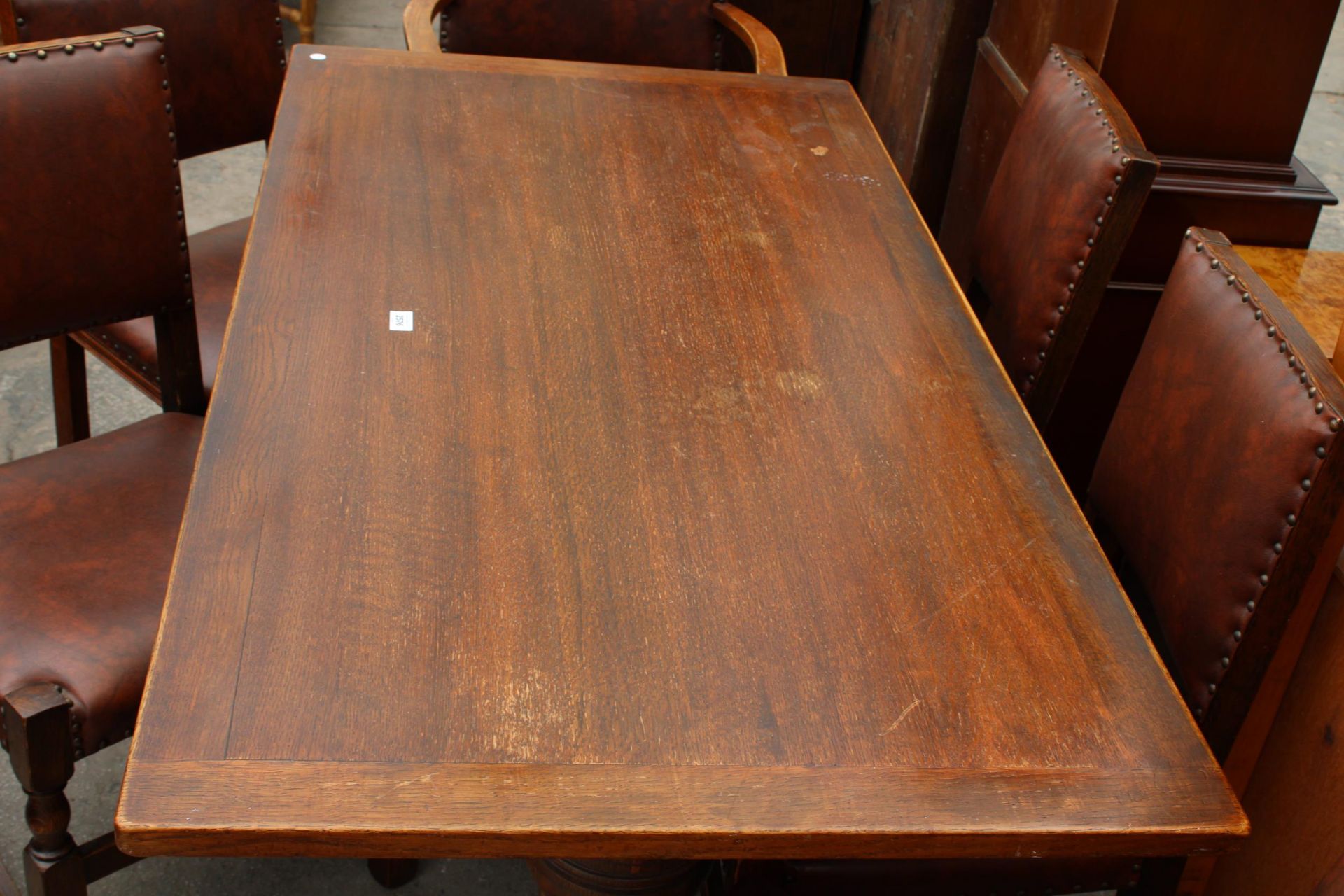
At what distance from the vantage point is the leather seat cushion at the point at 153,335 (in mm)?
1940

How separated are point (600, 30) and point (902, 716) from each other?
5.88 ft

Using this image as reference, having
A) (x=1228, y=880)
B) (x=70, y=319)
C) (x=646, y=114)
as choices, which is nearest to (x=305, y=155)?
(x=70, y=319)

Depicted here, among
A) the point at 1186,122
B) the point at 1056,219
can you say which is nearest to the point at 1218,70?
the point at 1186,122

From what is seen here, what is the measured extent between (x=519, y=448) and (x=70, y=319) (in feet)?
2.68

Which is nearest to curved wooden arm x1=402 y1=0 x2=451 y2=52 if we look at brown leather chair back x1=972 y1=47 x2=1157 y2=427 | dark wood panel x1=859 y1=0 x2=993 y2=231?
brown leather chair back x1=972 y1=47 x2=1157 y2=427

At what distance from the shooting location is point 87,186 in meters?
1.62

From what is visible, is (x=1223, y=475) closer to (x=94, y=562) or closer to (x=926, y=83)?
(x=94, y=562)

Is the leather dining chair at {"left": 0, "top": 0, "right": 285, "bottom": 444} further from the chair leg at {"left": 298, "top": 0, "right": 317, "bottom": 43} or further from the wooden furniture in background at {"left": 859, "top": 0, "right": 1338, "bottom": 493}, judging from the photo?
the chair leg at {"left": 298, "top": 0, "right": 317, "bottom": 43}

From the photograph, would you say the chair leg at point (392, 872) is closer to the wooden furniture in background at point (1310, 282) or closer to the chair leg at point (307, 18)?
the wooden furniture in background at point (1310, 282)

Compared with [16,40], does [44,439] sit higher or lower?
lower

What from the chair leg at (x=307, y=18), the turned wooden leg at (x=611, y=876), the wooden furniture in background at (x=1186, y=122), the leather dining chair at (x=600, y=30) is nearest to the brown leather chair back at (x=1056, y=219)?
the wooden furniture in background at (x=1186, y=122)

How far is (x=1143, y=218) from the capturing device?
6.77 ft

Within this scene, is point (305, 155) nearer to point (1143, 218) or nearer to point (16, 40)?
point (16, 40)

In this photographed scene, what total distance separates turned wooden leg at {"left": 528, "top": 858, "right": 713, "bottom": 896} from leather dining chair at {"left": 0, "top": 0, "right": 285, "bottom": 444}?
0.94 meters
